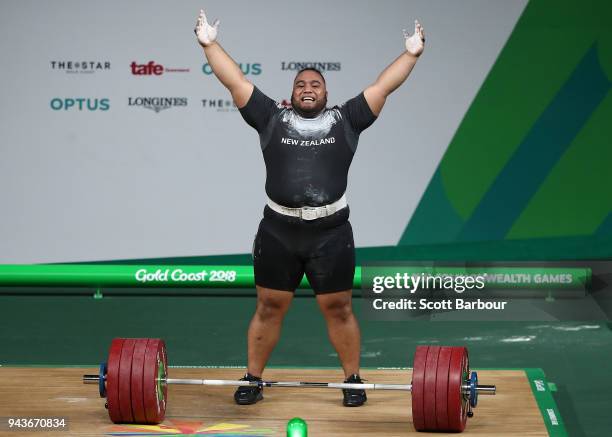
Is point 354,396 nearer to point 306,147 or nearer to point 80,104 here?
point 306,147

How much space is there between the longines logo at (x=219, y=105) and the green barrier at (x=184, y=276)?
1130 mm

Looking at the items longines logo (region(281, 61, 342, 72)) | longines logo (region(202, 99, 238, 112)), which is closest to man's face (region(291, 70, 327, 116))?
longines logo (region(281, 61, 342, 72))

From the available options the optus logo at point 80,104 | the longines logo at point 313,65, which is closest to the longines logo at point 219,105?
the longines logo at point 313,65

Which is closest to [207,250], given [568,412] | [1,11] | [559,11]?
[1,11]

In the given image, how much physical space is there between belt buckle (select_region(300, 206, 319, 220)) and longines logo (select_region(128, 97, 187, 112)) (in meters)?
3.58

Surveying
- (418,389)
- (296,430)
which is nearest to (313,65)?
(418,389)

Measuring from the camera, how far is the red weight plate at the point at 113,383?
5.72 meters

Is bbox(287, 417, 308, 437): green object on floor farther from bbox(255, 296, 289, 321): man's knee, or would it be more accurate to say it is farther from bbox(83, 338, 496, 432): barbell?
bbox(255, 296, 289, 321): man's knee

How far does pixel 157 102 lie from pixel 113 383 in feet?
13.1

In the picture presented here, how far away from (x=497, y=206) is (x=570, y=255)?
631 mm

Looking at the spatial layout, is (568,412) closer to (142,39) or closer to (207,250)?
(207,250)

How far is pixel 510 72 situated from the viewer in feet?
30.7

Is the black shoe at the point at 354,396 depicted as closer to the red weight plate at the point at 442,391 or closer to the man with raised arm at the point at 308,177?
the man with raised arm at the point at 308,177

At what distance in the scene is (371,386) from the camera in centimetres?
573
